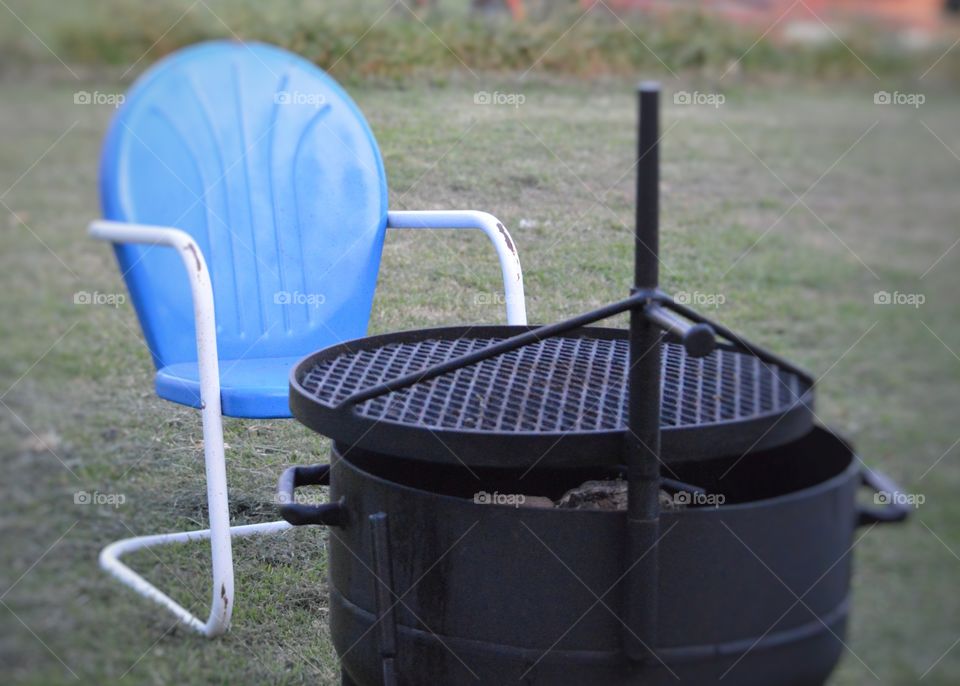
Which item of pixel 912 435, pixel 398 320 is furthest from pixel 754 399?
pixel 398 320

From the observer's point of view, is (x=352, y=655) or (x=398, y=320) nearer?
(x=352, y=655)

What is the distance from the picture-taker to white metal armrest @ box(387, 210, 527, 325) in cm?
226

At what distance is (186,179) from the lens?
2271 mm

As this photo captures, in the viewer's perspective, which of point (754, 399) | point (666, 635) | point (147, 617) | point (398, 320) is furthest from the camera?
point (398, 320)

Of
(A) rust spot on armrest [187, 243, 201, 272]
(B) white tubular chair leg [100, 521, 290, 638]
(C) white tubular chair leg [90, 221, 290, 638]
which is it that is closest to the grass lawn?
(B) white tubular chair leg [100, 521, 290, 638]

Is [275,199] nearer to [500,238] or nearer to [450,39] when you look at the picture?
[500,238]

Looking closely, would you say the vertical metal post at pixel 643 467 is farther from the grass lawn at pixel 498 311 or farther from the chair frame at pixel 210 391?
the chair frame at pixel 210 391

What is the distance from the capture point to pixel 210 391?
198 centimetres

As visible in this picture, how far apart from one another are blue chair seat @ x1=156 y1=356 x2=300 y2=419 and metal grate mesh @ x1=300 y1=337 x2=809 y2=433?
0.24m

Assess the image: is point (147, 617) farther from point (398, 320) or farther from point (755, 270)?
point (755, 270)

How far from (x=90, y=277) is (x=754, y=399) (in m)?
3.27

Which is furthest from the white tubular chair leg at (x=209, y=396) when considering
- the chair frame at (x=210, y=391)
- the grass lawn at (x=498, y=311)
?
the grass lawn at (x=498, y=311)

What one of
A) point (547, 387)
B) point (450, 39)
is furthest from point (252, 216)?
point (450, 39)

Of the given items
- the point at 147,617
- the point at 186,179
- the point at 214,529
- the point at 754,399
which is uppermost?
the point at 186,179
